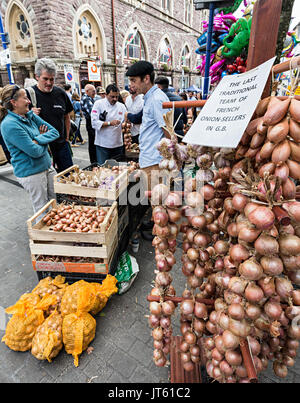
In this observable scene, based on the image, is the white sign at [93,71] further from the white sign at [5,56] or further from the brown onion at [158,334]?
the brown onion at [158,334]

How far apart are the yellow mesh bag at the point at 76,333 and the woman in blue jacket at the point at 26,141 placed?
5.45ft

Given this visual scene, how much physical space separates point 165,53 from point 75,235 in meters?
21.0

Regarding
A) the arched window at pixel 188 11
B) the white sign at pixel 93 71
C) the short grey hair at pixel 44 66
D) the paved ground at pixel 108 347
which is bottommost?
the paved ground at pixel 108 347

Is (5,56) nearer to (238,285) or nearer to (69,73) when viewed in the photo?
(69,73)

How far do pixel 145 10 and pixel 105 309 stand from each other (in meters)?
18.7

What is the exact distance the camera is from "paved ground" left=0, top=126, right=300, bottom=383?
175 cm

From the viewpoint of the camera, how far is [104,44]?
39.5ft

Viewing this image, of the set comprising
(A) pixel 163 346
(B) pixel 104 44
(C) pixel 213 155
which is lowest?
(A) pixel 163 346

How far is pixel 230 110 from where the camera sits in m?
0.86

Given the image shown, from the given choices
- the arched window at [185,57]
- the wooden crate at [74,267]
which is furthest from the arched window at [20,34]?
the arched window at [185,57]

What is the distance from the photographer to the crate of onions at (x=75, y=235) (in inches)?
88.0
